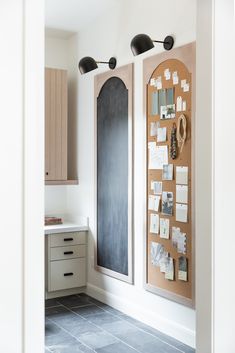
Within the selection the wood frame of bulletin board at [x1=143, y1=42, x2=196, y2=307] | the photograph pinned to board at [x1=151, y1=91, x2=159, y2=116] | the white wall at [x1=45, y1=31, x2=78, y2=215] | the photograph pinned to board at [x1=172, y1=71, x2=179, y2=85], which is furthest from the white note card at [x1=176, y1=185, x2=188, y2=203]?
the white wall at [x1=45, y1=31, x2=78, y2=215]

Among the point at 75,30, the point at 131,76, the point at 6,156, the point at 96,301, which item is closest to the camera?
the point at 6,156

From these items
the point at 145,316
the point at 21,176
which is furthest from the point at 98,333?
the point at 21,176

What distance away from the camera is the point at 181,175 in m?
3.28

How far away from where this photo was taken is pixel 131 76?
12.6 ft

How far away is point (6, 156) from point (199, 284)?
50.7 inches

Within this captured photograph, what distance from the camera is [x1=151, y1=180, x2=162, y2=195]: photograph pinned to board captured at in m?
3.50

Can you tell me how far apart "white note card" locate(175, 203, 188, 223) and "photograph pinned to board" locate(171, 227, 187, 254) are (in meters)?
0.09

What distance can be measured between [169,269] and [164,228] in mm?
334

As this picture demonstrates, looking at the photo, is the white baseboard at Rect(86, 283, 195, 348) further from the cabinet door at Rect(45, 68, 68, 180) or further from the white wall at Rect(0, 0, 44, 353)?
the white wall at Rect(0, 0, 44, 353)

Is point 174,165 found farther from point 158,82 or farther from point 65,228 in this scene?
point 65,228

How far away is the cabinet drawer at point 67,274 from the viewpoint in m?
4.39

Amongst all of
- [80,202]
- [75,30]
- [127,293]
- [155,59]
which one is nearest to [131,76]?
[155,59]

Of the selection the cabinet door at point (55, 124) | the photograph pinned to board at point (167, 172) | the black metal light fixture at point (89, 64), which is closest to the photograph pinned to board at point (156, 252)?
the photograph pinned to board at point (167, 172)
